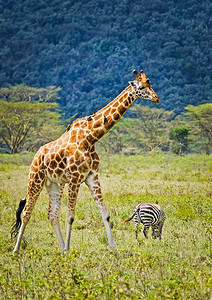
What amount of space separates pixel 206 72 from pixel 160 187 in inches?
2455

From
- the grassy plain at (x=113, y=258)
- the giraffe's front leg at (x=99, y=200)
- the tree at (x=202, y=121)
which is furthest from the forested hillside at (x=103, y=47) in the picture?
the giraffe's front leg at (x=99, y=200)

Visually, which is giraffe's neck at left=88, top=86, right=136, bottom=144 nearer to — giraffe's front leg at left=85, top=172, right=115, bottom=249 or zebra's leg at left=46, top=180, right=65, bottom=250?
giraffe's front leg at left=85, top=172, right=115, bottom=249

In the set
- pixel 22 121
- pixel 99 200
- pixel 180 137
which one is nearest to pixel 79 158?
pixel 99 200

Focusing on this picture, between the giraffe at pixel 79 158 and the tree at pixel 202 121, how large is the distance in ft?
101

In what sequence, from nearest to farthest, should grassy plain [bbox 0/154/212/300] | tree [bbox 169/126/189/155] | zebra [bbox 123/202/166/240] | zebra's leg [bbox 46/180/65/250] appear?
grassy plain [bbox 0/154/212/300] < zebra [bbox 123/202/166/240] < zebra's leg [bbox 46/180/65/250] < tree [bbox 169/126/189/155]

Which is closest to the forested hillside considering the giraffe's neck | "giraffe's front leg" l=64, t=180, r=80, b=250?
the giraffe's neck

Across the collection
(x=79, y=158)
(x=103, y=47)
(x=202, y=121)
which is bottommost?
(x=79, y=158)

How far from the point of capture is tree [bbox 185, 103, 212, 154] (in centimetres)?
3425

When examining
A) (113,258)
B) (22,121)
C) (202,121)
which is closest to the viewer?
(113,258)

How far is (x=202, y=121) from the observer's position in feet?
114

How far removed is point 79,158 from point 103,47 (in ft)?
257

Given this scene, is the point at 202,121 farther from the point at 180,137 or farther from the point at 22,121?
the point at 22,121

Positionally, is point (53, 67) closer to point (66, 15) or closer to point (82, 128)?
point (66, 15)

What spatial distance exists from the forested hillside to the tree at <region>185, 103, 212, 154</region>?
91.3ft
